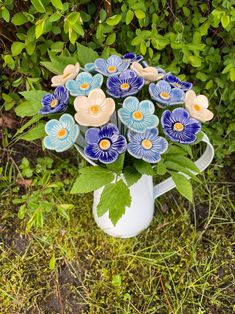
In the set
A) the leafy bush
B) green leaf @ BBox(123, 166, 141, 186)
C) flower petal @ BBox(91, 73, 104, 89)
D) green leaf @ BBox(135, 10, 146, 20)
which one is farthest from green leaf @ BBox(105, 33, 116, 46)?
green leaf @ BBox(123, 166, 141, 186)

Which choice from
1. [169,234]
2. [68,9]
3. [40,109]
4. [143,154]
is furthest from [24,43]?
[169,234]

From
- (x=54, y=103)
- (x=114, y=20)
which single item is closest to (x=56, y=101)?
(x=54, y=103)

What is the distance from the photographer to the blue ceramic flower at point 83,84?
99 centimetres

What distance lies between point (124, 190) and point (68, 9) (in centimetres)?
52

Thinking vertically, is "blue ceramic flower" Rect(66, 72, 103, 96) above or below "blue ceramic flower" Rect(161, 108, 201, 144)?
above

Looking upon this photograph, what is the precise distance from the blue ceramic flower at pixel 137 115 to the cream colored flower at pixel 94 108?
0.03 meters

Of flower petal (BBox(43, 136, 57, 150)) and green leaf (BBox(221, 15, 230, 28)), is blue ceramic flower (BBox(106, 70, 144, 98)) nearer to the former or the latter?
flower petal (BBox(43, 136, 57, 150))

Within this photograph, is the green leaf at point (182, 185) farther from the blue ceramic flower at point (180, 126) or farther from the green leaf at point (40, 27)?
the green leaf at point (40, 27)

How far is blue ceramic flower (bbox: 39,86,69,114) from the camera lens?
3.19ft

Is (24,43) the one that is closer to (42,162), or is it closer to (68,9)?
(68,9)

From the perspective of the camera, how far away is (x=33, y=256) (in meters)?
1.43

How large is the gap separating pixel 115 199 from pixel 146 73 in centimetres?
29

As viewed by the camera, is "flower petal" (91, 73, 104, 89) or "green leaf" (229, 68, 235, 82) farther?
"green leaf" (229, 68, 235, 82)

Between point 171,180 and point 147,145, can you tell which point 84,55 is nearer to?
point 147,145
